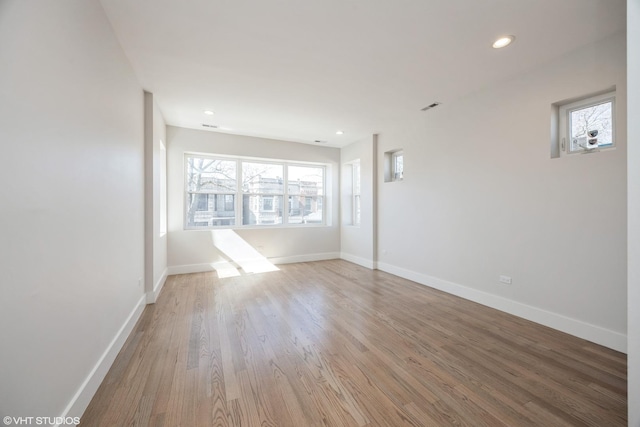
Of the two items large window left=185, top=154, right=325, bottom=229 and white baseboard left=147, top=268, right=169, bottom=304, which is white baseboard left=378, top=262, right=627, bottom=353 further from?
white baseboard left=147, top=268, right=169, bottom=304

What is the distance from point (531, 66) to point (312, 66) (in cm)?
229

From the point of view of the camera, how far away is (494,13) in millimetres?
1842

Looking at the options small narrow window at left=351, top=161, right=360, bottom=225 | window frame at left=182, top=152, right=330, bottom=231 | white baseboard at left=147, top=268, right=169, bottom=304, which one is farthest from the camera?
small narrow window at left=351, top=161, right=360, bottom=225

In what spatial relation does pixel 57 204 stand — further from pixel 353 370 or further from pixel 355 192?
pixel 355 192

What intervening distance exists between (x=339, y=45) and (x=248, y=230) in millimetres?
3826

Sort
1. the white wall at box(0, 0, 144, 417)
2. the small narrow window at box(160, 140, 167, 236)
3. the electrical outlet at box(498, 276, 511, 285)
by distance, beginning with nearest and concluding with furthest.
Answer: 1. the white wall at box(0, 0, 144, 417)
2. the electrical outlet at box(498, 276, 511, 285)
3. the small narrow window at box(160, 140, 167, 236)

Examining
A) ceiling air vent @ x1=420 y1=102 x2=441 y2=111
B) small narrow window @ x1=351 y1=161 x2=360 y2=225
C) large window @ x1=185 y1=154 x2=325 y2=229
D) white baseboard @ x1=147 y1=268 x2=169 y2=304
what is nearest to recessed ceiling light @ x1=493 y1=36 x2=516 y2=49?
ceiling air vent @ x1=420 y1=102 x2=441 y2=111

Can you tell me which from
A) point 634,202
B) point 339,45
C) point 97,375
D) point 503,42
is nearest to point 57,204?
point 97,375

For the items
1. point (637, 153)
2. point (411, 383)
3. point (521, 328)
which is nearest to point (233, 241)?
point (411, 383)

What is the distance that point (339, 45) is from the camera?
2211 millimetres

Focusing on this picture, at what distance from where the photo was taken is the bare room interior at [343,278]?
1199mm

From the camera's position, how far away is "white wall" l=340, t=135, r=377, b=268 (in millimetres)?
4879

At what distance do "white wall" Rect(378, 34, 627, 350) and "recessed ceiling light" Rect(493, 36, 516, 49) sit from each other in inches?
27.8

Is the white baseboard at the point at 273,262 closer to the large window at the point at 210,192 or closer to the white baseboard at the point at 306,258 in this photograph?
the white baseboard at the point at 306,258
